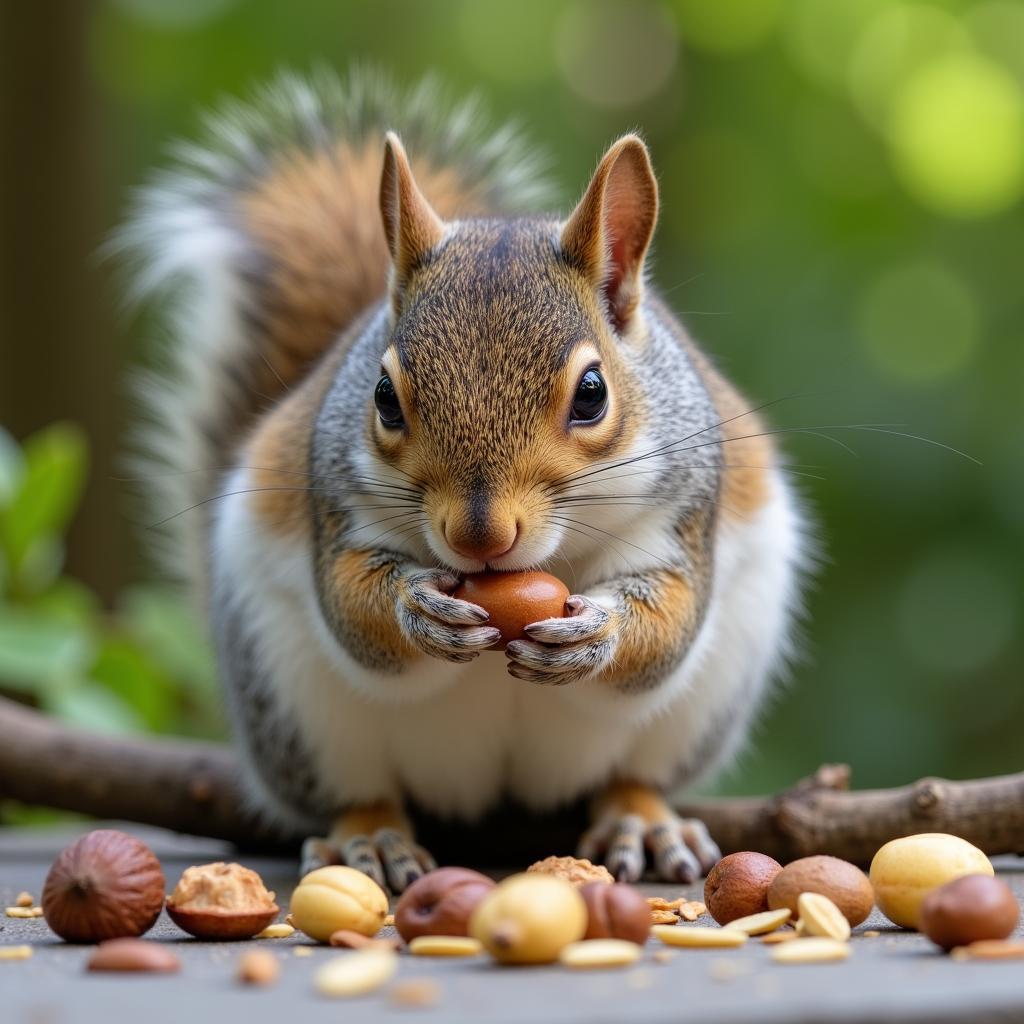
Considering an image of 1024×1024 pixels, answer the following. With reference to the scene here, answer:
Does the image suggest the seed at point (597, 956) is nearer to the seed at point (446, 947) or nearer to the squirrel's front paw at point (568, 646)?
the seed at point (446, 947)

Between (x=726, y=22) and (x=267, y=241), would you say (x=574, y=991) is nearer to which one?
(x=267, y=241)

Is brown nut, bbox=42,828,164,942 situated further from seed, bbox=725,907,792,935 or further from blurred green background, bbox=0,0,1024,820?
blurred green background, bbox=0,0,1024,820

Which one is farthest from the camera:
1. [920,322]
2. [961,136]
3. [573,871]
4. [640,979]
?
[961,136]

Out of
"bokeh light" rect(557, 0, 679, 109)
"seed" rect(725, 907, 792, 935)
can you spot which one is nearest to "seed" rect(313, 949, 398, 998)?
"seed" rect(725, 907, 792, 935)

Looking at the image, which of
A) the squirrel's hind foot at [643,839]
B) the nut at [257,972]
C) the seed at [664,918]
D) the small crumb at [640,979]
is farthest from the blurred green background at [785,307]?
the small crumb at [640,979]

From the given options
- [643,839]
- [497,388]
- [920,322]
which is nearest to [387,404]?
[497,388]
